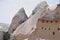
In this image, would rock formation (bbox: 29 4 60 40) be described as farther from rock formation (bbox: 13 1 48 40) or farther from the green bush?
the green bush

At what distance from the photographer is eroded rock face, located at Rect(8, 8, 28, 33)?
21.3 m

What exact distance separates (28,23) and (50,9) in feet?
8.99

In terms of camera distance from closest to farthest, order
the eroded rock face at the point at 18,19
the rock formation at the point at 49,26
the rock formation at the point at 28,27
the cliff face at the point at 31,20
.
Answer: the rock formation at the point at 49,26, the cliff face at the point at 31,20, the rock formation at the point at 28,27, the eroded rock face at the point at 18,19

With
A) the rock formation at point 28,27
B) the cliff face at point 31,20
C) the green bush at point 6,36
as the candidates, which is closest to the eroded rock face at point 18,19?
the cliff face at point 31,20

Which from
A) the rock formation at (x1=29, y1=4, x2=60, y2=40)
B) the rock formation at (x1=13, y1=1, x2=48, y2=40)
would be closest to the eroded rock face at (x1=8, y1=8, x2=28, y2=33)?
the rock formation at (x1=13, y1=1, x2=48, y2=40)

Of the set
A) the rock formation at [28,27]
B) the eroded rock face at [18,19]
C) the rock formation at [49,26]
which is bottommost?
the eroded rock face at [18,19]

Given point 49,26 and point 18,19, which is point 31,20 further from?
point 18,19

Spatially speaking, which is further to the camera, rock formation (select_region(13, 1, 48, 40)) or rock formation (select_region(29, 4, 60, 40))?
rock formation (select_region(13, 1, 48, 40))

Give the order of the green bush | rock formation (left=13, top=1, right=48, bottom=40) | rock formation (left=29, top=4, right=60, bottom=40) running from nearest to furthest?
1. rock formation (left=29, top=4, right=60, bottom=40)
2. rock formation (left=13, top=1, right=48, bottom=40)
3. the green bush

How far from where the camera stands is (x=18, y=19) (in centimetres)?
2155

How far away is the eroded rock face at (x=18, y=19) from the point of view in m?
21.3

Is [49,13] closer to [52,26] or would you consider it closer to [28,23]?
[52,26]

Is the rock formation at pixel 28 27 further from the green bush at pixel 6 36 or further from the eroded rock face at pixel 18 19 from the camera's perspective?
the eroded rock face at pixel 18 19

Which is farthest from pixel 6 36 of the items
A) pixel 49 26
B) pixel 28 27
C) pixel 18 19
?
pixel 49 26
